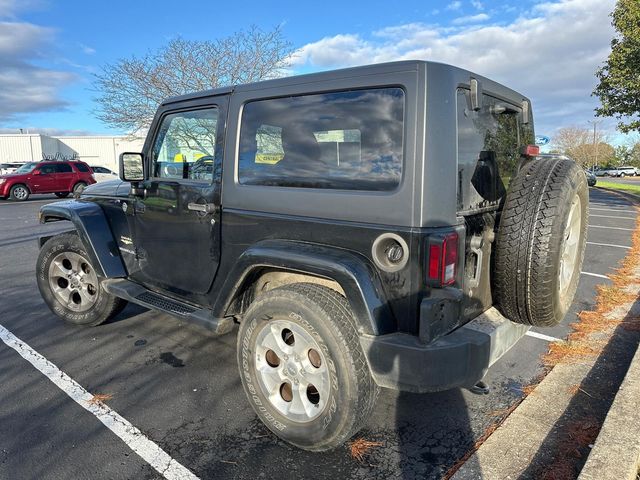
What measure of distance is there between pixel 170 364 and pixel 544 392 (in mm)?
2770

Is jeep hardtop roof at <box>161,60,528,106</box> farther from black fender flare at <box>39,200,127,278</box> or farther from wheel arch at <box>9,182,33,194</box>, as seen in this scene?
wheel arch at <box>9,182,33,194</box>

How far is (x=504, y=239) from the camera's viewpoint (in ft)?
8.30

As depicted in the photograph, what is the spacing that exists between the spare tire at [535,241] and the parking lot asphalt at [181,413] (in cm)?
81

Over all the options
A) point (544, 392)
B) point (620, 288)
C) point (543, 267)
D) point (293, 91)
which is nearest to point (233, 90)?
point (293, 91)

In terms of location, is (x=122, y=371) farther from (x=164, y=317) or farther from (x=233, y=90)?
(x=233, y=90)

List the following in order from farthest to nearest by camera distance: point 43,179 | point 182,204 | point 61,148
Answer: point 61,148 → point 43,179 → point 182,204

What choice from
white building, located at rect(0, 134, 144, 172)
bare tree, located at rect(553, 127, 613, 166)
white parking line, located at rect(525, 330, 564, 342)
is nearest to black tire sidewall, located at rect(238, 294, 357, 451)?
white parking line, located at rect(525, 330, 564, 342)

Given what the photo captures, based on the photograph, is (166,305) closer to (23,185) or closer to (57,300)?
(57,300)

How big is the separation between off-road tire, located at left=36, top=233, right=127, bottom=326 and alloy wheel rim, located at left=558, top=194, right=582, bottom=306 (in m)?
3.59

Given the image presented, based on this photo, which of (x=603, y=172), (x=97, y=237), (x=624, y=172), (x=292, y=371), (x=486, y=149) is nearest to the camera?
(x=292, y=371)

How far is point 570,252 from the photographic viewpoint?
3109mm

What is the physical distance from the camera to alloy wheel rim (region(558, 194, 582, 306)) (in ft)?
9.62

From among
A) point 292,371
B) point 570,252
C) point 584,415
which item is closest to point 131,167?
point 292,371

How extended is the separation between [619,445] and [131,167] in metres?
3.57
